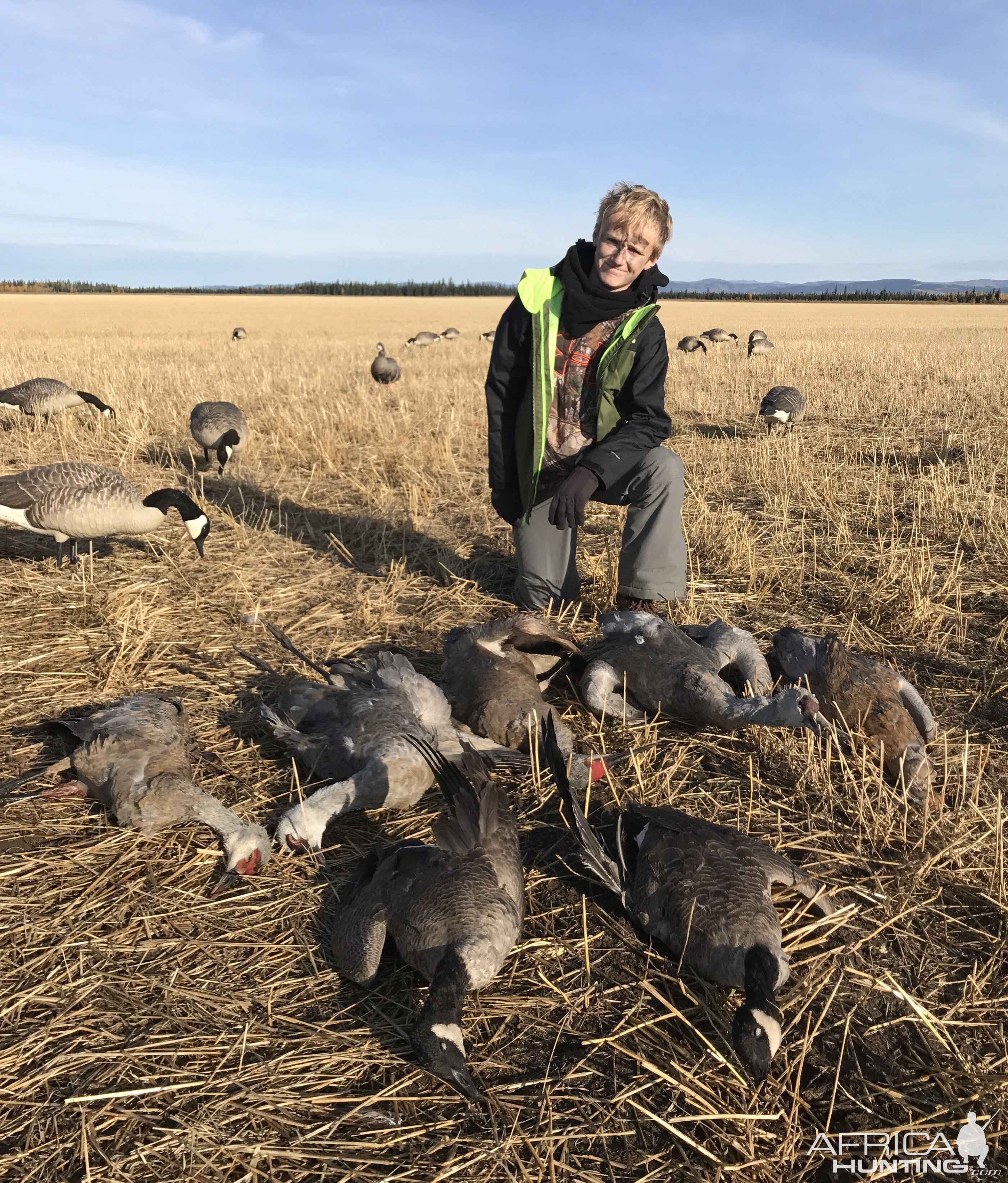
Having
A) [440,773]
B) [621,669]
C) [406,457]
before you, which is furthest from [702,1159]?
[406,457]

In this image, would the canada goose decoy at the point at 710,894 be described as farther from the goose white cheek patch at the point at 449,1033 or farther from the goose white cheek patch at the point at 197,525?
the goose white cheek patch at the point at 197,525

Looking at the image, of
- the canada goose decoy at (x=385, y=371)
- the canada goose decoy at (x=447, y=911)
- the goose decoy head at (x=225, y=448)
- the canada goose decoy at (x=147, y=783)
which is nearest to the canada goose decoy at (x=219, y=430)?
the goose decoy head at (x=225, y=448)

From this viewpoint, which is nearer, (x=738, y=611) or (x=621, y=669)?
(x=621, y=669)

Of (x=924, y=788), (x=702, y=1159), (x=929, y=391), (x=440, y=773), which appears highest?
(x=929, y=391)

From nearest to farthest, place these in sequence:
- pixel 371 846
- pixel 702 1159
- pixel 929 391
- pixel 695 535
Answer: pixel 702 1159, pixel 371 846, pixel 695 535, pixel 929 391

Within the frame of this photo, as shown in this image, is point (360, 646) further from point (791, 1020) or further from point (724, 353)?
point (724, 353)

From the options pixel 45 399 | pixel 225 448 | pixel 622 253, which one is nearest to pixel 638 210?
pixel 622 253

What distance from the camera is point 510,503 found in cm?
550

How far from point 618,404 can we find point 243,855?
12.0 ft

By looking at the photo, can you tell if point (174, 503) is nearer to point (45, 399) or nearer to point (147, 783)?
point (147, 783)

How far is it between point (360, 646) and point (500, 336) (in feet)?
7.54

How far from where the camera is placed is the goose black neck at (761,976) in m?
2.21

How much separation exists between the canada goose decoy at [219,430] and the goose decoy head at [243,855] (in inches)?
266

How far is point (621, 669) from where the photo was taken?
Answer: 161 inches
